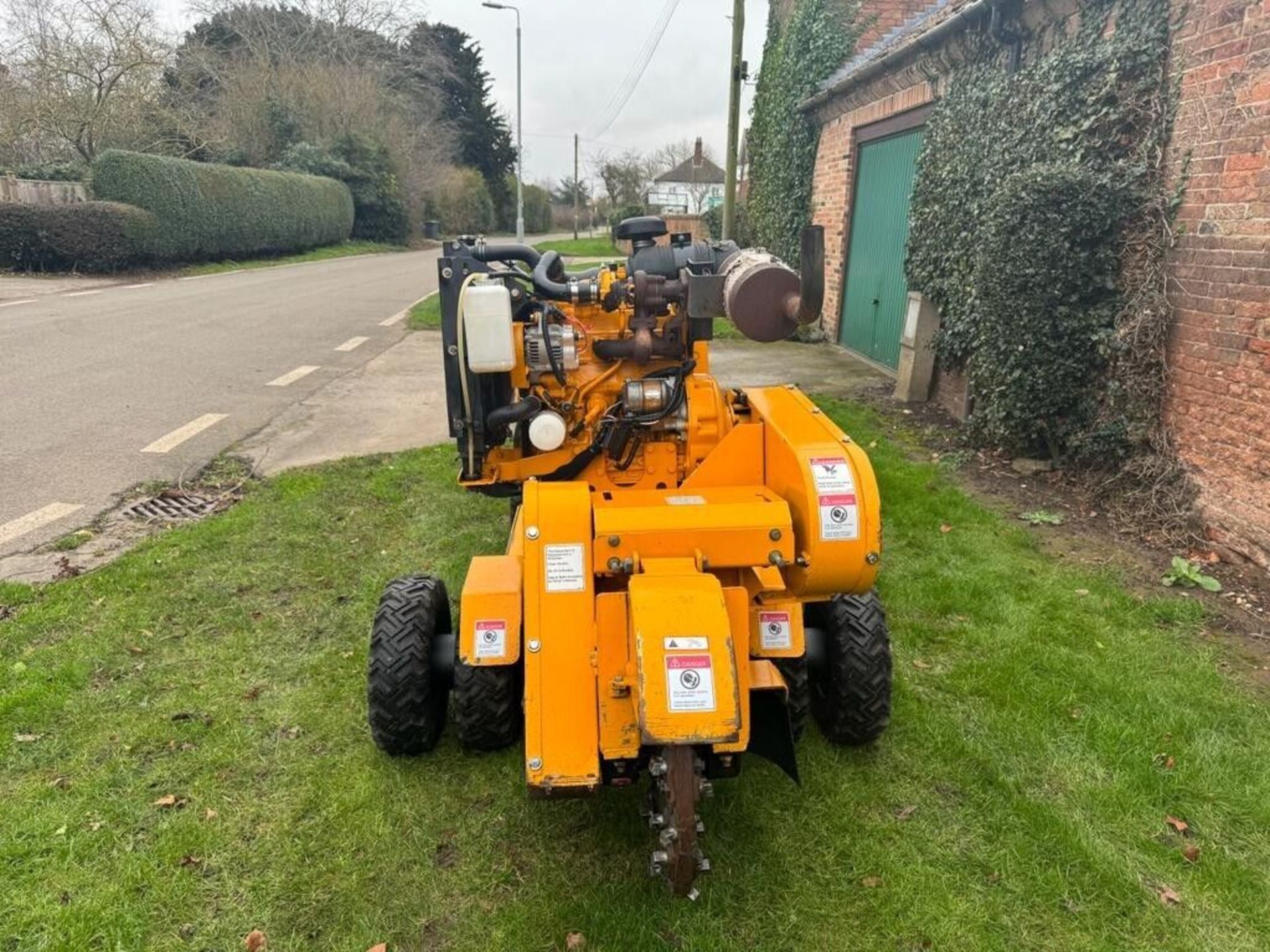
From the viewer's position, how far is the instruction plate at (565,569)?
2.51 metres

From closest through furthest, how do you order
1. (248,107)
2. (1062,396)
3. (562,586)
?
1. (562,586)
2. (1062,396)
3. (248,107)

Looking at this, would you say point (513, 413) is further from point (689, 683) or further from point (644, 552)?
point (689, 683)

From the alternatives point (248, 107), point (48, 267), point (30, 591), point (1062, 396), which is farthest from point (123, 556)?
point (248, 107)

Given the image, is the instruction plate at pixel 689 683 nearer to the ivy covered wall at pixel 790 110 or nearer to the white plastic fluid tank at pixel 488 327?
the white plastic fluid tank at pixel 488 327

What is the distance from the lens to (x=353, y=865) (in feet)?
8.54

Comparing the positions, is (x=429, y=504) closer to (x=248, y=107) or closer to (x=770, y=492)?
(x=770, y=492)

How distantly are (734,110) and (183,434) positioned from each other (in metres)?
11.0

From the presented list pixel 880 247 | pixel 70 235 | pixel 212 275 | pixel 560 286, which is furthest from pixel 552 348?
pixel 212 275

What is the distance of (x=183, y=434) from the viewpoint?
6.94 metres

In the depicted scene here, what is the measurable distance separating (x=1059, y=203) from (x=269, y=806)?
551cm

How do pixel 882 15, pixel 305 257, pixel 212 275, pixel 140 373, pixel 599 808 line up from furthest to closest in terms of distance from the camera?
pixel 305 257, pixel 212 275, pixel 882 15, pixel 140 373, pixel 599 808

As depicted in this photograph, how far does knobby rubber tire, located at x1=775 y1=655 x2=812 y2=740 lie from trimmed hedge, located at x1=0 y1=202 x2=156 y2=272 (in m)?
19.7

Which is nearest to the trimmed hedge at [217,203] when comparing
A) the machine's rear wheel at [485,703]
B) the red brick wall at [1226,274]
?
the machine's rear wheel at [485,703]

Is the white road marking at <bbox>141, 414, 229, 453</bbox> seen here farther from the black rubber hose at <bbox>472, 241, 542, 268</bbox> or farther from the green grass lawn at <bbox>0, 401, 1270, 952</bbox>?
the black rubber hose at <bbox>472, 241, 542, 268</bbox>
